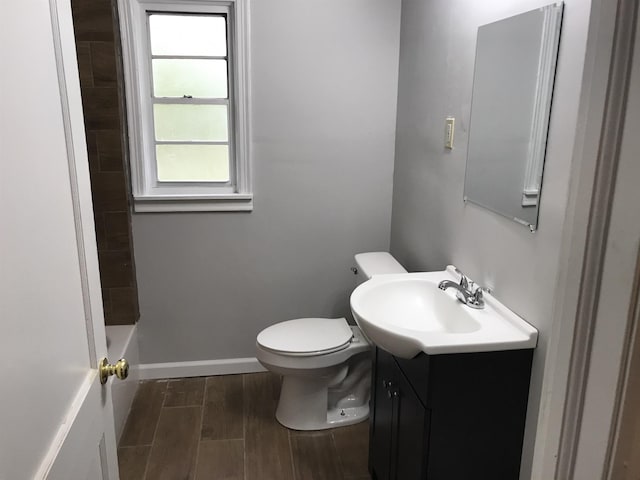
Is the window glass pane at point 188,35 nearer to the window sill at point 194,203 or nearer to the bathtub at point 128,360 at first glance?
the window sill at point 194,203

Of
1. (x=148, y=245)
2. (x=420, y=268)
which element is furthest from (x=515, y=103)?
(x=148, y=245)

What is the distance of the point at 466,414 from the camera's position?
1.54 m

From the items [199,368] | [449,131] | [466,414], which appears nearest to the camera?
[466,414]

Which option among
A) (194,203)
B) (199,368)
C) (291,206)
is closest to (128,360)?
(199,368)

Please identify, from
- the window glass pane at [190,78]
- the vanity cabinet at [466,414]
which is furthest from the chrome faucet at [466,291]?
the window glass pane at [190,78]

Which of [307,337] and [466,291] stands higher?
[466,291]

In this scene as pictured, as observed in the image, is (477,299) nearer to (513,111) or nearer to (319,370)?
(513,111)

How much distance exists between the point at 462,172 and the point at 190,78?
1508 mm

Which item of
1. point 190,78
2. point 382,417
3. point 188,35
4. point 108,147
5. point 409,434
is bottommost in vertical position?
point 382,417

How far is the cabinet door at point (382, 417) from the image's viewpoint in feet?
6.15

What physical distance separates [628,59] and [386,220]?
240cm

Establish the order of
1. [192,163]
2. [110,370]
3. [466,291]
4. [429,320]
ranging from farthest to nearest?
[192,163], [429,320], [466,291], [110,370]

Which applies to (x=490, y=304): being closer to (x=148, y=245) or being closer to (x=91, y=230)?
(x=91, y=230)

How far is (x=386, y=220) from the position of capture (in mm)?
2932
